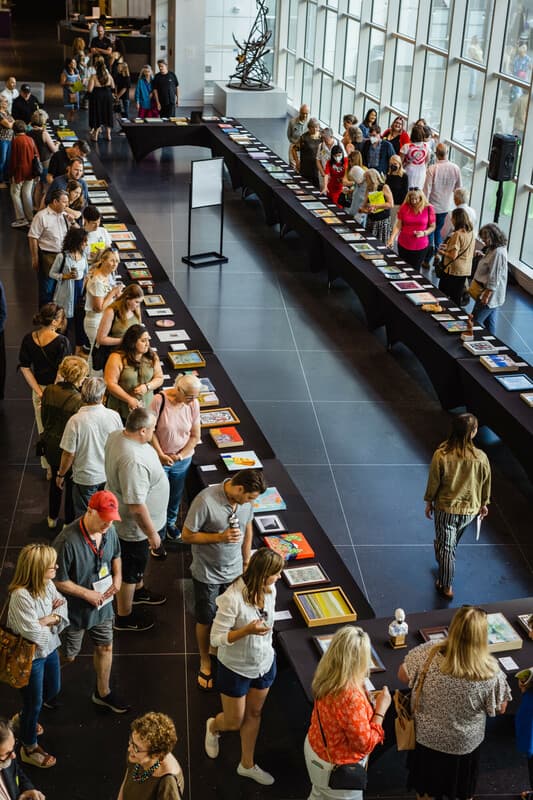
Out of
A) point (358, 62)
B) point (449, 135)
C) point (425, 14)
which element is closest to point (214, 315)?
point (449, 135)

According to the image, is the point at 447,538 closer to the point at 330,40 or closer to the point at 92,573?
the point at 92,573

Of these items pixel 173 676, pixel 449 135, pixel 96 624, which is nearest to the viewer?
pixel 96 624

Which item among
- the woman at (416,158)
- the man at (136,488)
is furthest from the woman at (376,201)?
the man at (136,488)

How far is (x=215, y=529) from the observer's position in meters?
5.61

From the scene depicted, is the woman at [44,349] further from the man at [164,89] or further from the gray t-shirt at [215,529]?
the man at [164,89]

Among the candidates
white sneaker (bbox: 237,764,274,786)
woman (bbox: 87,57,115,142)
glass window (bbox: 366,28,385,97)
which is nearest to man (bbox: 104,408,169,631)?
white sneaker (bbox: 237,764,274,786)

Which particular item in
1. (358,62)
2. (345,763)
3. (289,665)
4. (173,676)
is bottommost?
(173,676)

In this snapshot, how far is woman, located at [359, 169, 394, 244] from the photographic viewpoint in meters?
13.1

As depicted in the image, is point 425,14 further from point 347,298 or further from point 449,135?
point 347,298

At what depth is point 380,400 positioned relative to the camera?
10336 mm

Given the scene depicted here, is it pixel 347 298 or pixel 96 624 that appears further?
pixel 347 298

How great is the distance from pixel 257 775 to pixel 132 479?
6.08ft

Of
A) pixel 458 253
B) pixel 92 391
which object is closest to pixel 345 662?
pixel 92 391

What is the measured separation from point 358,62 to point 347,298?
30.4 ft
